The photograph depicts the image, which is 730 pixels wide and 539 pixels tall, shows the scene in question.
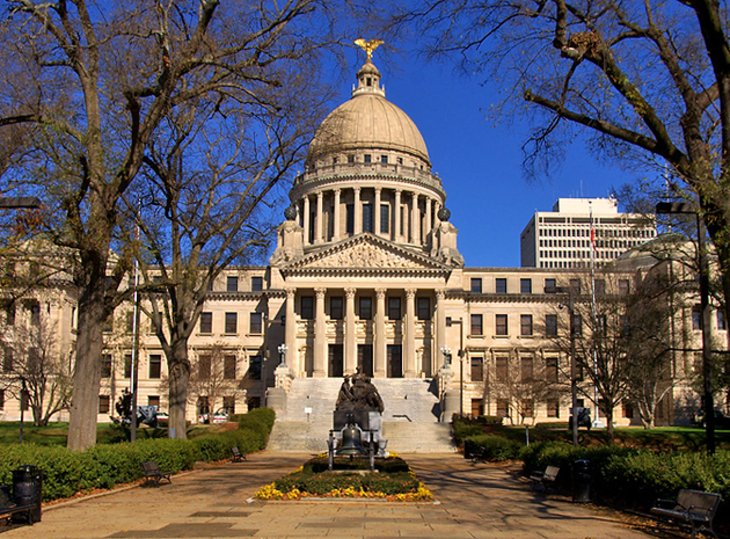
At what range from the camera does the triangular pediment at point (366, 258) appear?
70.4 metres

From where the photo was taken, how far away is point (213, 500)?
1966cm

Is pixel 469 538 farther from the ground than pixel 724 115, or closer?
closer

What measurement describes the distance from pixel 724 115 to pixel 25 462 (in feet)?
55.5

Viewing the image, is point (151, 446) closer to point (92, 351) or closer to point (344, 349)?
point (92, 351)

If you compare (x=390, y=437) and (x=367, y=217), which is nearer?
(x=390, y=437)

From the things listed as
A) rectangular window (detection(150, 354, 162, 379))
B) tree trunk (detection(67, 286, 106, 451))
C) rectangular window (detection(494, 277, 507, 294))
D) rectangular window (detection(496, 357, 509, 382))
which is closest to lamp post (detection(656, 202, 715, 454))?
tree trunk (detection(67, 286, 106, 451))

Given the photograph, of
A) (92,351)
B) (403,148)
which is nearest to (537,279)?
(403,148)

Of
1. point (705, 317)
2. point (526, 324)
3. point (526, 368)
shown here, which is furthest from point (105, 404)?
point (705, 317)

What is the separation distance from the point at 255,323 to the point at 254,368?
16.8 ft

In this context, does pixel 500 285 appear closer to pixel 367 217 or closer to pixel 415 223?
pixel 415 223

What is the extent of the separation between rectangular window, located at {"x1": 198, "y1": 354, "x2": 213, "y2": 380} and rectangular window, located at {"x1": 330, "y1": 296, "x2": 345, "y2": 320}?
12545 millimetres

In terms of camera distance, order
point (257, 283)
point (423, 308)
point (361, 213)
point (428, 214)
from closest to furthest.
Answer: point (423, 308) < point (257, 283) < point (361, 213) < point (428, 214)

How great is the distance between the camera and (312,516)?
53.2ft

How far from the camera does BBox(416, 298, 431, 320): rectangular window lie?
241ft
